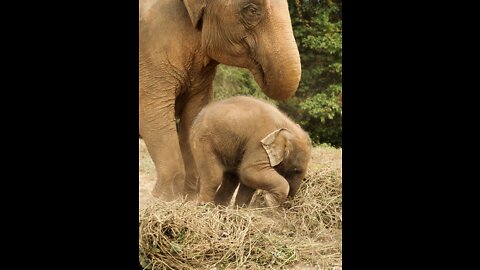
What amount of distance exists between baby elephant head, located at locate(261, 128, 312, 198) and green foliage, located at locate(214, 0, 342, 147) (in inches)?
12.2

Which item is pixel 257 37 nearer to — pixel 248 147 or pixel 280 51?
pixel 280 51

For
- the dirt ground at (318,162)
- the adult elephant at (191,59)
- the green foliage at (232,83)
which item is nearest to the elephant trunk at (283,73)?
the adult elephant at (191,59)

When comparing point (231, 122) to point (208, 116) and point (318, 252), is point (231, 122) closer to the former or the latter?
point (208, 116)

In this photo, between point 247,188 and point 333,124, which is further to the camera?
point 333,124

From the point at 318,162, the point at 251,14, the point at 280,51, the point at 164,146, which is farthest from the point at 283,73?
the point at 318,162

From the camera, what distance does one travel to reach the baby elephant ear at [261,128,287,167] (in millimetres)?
2504

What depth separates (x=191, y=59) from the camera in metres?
2.75

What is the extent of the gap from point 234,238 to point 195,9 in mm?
977

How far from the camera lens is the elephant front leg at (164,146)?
2.74 meters

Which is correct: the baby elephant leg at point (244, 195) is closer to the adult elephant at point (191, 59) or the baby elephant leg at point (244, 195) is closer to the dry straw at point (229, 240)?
the dry straw at point (229, 240)

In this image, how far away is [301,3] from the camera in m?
2.85

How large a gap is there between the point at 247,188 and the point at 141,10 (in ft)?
2.92
